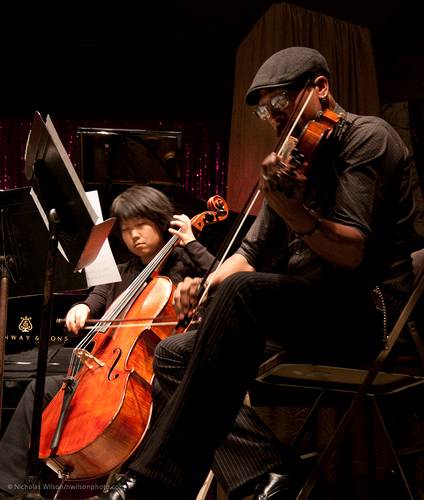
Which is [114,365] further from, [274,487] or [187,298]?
[274,487]

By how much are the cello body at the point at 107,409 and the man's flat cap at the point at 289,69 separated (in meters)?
0.94

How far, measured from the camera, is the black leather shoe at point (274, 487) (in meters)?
1.29

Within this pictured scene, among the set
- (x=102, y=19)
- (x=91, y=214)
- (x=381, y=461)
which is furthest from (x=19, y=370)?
(x=102, y=19)

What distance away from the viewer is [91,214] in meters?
1.58

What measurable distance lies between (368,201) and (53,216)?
87 cm

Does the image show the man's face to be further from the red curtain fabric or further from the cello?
the red curtain fabric

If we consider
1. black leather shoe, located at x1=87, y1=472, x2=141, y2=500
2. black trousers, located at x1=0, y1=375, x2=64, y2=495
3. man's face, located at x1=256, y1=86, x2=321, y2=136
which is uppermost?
man's face, located at x1=256, y1=86, x2=321, y2=136

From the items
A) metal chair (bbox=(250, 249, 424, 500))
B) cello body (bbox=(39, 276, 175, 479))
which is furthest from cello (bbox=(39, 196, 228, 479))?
metal chair (bbox=(250, 249, 424, 500))

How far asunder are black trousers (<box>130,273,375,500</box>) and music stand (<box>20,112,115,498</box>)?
1.59 ft

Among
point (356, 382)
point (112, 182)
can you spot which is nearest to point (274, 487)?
point (356, 382)

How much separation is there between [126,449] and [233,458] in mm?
563

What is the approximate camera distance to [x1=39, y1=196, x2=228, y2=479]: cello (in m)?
1.86

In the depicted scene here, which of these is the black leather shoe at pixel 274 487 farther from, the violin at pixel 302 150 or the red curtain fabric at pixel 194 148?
the red curtain fabric at pixel 194 148

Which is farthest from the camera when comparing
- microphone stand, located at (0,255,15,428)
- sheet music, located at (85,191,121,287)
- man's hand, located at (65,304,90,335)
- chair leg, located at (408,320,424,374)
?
man's hand, located at (65,304,90,335)
